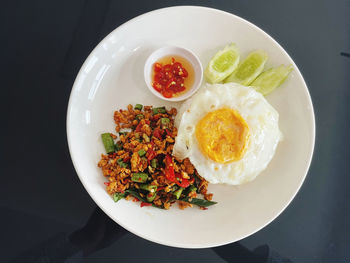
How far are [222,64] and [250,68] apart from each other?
0.31 meters

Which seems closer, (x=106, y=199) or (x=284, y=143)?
(x=106, y=199)

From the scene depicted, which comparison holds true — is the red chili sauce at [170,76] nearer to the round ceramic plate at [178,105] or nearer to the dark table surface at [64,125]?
the round ceramic plate at [178,105]

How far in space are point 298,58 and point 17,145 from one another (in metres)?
3.46

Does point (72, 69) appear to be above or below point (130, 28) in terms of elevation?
below

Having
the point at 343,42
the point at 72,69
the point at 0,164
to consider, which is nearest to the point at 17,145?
the point at 0,164

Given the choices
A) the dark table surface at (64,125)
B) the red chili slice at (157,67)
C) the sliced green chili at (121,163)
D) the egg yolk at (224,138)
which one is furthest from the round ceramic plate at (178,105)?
the egg yolk at (224,138)

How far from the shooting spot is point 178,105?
387 centimetres

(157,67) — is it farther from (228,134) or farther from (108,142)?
(228,134)

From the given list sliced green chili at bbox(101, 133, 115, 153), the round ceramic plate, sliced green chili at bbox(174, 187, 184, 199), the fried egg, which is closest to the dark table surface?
the round ceramic plate

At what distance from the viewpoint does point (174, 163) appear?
3.42m

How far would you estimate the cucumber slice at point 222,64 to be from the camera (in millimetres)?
3674

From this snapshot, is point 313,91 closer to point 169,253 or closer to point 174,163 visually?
point 174,163

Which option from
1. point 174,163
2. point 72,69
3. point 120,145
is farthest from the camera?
point 72,69

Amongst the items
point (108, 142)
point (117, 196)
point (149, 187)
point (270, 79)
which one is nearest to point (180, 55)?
point (270, 79)
